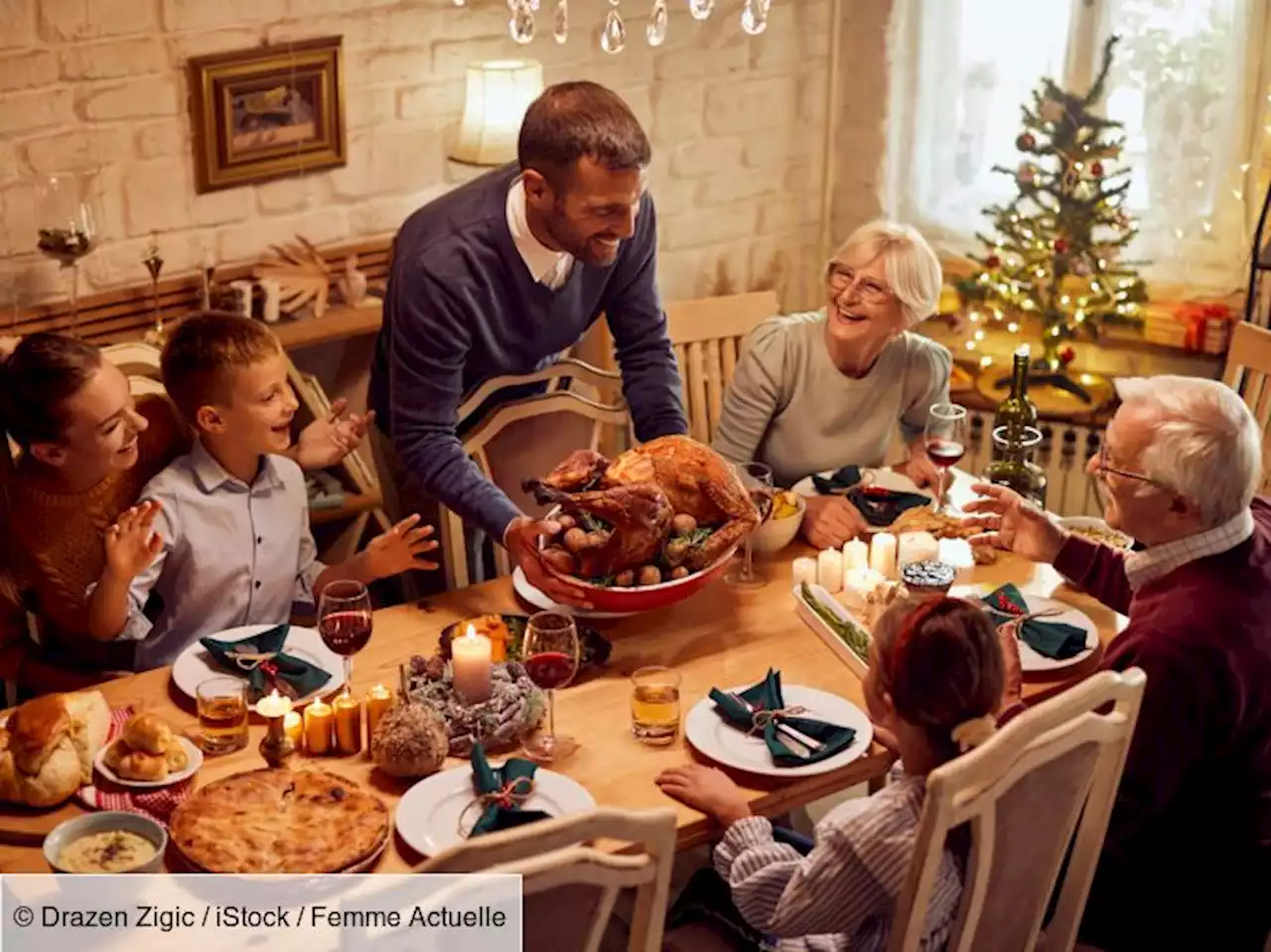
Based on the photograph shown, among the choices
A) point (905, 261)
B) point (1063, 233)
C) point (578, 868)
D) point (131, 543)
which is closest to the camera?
point (578, 868)

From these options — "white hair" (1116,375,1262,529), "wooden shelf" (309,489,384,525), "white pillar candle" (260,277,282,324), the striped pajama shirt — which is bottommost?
"wooden shelf" (309,489,384,525)

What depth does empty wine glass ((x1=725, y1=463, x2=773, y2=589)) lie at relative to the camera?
285 centimetres

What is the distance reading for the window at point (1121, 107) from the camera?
4.48 meters

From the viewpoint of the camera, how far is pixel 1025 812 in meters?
2.06

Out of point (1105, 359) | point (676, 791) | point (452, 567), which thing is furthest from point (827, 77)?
point (676, 791)

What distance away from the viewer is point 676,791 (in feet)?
7.28

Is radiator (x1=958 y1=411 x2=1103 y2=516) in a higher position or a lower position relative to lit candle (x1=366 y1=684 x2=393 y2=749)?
lower

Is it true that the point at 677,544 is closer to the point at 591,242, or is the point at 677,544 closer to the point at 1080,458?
the point at 591,242

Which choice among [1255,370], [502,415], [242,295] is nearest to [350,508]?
[242,295]

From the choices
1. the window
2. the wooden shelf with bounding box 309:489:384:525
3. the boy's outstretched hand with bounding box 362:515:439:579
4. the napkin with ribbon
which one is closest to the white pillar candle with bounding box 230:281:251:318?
the wooden shelf with bounding box 309:489:384:525

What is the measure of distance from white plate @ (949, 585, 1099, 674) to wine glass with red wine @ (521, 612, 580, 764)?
73 centimetres

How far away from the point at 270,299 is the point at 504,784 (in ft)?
6.65

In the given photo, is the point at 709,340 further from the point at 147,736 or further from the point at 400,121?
the point at 147,736

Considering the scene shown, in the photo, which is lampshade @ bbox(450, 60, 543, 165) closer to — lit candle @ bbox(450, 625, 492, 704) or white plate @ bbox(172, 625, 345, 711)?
white plate @ bbox(172, 625, 345, 711)
